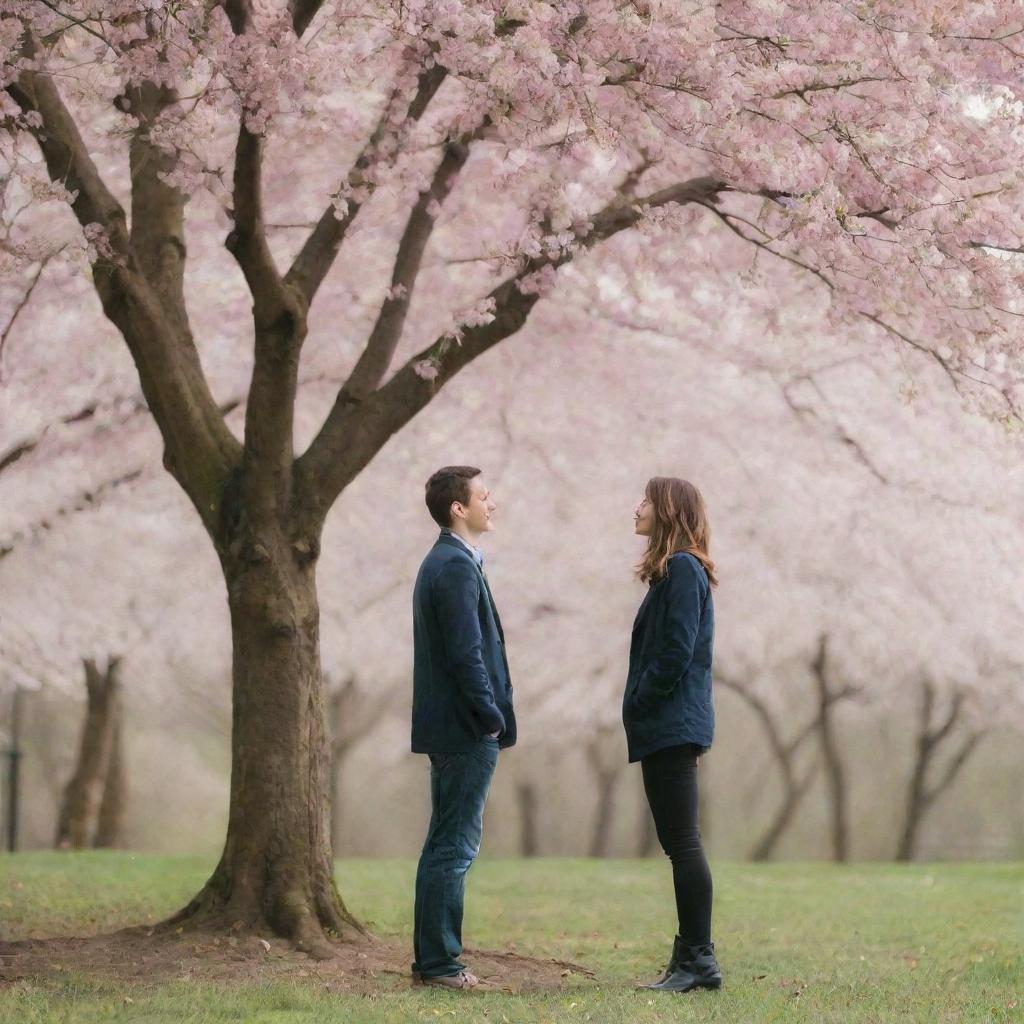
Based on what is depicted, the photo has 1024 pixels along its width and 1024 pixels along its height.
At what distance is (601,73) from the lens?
6.61m

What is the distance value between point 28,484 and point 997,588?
413 inches

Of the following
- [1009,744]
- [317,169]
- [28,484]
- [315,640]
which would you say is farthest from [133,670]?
[1009,744]

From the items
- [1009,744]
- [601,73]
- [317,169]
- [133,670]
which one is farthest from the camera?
[1009,744]

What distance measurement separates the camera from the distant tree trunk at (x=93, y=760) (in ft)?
57.8

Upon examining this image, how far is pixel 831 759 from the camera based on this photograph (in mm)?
21109

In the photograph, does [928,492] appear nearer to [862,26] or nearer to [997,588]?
[997,588]

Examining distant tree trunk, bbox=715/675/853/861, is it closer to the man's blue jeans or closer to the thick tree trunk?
the thick tree trunk

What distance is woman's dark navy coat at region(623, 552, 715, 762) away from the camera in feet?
19.1

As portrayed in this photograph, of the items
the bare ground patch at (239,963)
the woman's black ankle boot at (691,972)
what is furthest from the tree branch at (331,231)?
the woman's black ankle boot at (691,972)

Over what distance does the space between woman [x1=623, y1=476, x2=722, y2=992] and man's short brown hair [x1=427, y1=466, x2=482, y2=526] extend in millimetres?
755

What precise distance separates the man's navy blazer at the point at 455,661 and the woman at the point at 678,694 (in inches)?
22.0

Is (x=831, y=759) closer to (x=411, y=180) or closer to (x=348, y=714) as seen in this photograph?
(x=348, y=714)

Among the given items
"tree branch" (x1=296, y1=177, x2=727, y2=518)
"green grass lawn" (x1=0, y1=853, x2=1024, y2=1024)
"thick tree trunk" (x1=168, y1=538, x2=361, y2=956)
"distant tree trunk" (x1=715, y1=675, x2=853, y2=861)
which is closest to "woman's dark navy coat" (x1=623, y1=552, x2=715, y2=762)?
"green grass lawn" (x1=0, y1=853, x2=1024, y2=1024)

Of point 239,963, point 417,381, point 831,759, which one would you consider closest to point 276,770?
point 239,963
